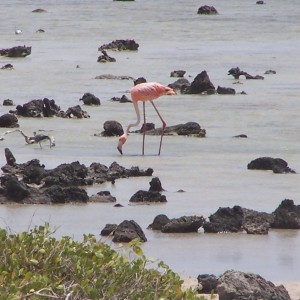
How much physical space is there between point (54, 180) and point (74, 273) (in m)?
6.99

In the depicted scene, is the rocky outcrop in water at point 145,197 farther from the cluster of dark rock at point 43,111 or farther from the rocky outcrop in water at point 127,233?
the cluster of dark rock at point 43,111

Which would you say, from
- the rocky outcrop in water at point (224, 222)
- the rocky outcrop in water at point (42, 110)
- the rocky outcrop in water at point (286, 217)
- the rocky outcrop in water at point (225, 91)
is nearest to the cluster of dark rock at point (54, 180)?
the rocky outcrop in water at point (224, 222)

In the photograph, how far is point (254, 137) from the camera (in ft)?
56.2

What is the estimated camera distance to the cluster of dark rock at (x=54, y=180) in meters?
11.8

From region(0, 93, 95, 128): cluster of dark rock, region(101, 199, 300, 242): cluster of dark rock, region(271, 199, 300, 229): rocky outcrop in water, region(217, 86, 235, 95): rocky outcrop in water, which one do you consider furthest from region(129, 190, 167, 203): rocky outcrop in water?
region(217, 86, 235, 95): rocky outcrop in water

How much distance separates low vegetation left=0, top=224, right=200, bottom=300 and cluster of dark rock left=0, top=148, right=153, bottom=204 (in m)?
5.76

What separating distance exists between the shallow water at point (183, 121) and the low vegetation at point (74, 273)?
10.8 ft

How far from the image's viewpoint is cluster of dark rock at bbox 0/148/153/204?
11844mm

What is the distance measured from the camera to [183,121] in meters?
18.8

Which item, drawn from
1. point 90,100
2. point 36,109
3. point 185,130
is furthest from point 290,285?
point 90,100

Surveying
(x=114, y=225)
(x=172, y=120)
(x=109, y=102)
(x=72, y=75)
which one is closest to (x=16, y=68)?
(x=72, y=75)

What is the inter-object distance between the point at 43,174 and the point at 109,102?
8.10 m

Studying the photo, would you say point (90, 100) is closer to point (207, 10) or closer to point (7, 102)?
point (7, 102)

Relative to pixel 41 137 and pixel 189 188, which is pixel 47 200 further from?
pixel 41 137
